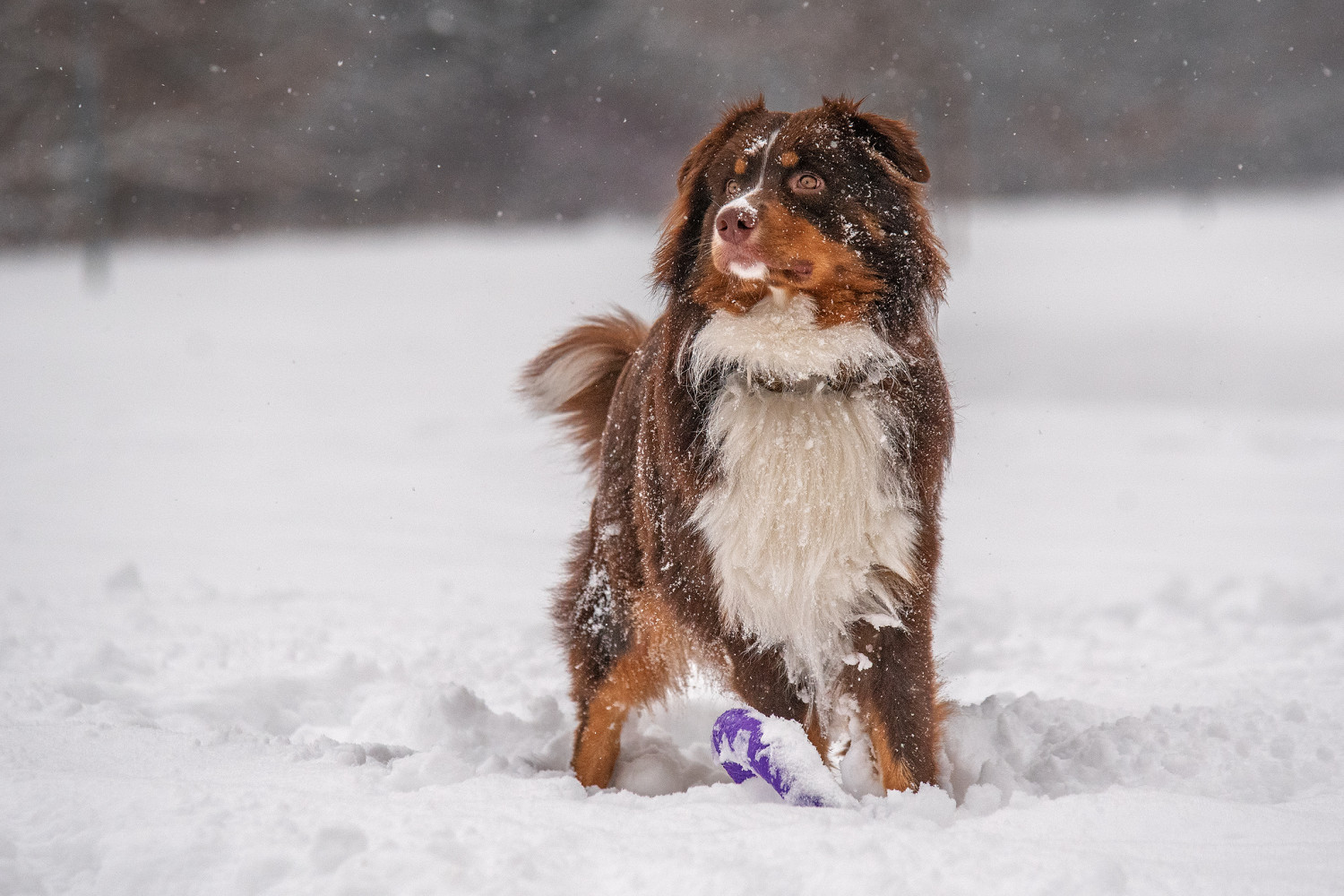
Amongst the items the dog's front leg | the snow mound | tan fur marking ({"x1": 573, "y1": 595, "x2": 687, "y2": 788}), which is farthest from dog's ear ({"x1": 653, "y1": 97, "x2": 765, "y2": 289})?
the snow mound

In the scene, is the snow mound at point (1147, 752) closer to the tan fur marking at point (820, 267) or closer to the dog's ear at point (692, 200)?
the tan fur marking at point (820, 267)

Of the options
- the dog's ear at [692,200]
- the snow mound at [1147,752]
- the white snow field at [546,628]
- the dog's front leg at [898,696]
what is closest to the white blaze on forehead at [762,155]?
the dog's ear at [692,200]

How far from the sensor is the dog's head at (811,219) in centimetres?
265

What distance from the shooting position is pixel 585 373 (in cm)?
361

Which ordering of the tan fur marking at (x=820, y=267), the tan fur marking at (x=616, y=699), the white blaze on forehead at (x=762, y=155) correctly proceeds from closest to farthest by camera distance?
the tan fur marking at (x=820, y=267) → the white blaze on forehead at (x=762, y=155) → the tan fur marking at (x=616, y=699)

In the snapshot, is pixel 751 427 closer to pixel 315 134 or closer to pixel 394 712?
pixel 394 712

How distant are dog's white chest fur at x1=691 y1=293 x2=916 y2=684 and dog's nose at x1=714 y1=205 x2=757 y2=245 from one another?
211 mm

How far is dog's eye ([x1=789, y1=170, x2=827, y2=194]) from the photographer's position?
279 centimetres

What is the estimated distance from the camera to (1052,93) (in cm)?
1425

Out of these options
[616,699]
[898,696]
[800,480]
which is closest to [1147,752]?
[898,696]

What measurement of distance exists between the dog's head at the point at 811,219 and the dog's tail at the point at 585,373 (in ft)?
2.04

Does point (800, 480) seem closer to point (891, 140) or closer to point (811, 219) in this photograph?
point (811, 219)

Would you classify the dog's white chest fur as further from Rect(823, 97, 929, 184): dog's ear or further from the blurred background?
the blurred background

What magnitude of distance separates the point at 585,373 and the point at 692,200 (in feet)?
2.64
